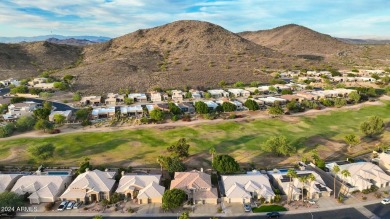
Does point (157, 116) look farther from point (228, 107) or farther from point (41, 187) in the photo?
point (41, 187)

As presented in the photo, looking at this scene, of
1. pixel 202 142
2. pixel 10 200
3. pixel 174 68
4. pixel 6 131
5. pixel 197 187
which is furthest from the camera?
pixel 174 68

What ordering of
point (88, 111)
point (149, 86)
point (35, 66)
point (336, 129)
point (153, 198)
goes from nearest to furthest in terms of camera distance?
point (153, 198), point (336, 129), point (88, 111), point (149, 86), point (35, 66)

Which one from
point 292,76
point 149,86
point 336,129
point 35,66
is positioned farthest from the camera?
point 35,66

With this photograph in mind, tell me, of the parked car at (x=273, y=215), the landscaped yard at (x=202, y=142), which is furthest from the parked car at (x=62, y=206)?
the parked car at (x=273, y=215)

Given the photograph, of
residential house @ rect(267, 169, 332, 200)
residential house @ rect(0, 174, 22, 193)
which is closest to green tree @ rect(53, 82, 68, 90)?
residential house @ rect(0, 174, 22, 193)

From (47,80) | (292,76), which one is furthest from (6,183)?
(292,76)

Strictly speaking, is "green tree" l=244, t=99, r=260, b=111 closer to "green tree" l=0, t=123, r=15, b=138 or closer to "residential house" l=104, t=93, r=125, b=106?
"residential house" l=104, t=93, r=125, b=106

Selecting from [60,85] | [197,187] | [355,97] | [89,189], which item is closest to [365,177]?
[197,187]

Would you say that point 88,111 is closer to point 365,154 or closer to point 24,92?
point 24,92
